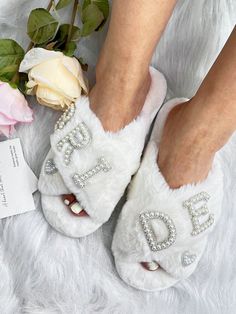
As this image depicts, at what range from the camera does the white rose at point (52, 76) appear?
0.73 metres

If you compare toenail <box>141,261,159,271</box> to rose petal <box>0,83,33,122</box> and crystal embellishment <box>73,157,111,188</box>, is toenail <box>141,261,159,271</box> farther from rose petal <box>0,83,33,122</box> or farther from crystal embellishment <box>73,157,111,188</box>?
rose petal <box>0,83,33,122</box>

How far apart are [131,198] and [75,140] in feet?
0.40

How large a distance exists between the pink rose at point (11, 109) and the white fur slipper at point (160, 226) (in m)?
0.20

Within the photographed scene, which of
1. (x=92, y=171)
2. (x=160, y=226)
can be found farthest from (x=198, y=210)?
(x=92, y=171)

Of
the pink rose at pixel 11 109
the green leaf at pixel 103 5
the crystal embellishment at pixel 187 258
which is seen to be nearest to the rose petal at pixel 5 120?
the pink rose at pixel 11 109

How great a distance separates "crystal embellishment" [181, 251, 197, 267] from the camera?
753mm

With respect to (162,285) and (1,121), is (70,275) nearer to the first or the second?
(162,285)

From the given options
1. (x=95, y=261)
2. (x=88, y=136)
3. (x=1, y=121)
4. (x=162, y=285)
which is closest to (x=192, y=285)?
(x=162, y=285)

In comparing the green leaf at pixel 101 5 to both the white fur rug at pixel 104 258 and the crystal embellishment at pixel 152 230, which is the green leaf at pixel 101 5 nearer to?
the white fur rug at pixel 104 258

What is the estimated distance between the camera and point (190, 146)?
2.40 feet

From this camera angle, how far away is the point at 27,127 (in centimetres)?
85

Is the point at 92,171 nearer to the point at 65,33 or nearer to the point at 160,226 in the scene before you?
the point at 160,226

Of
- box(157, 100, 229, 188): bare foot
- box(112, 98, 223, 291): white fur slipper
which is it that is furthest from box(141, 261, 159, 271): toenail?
box(157, 100, 229, 188): bare foot

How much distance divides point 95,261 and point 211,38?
426mm
